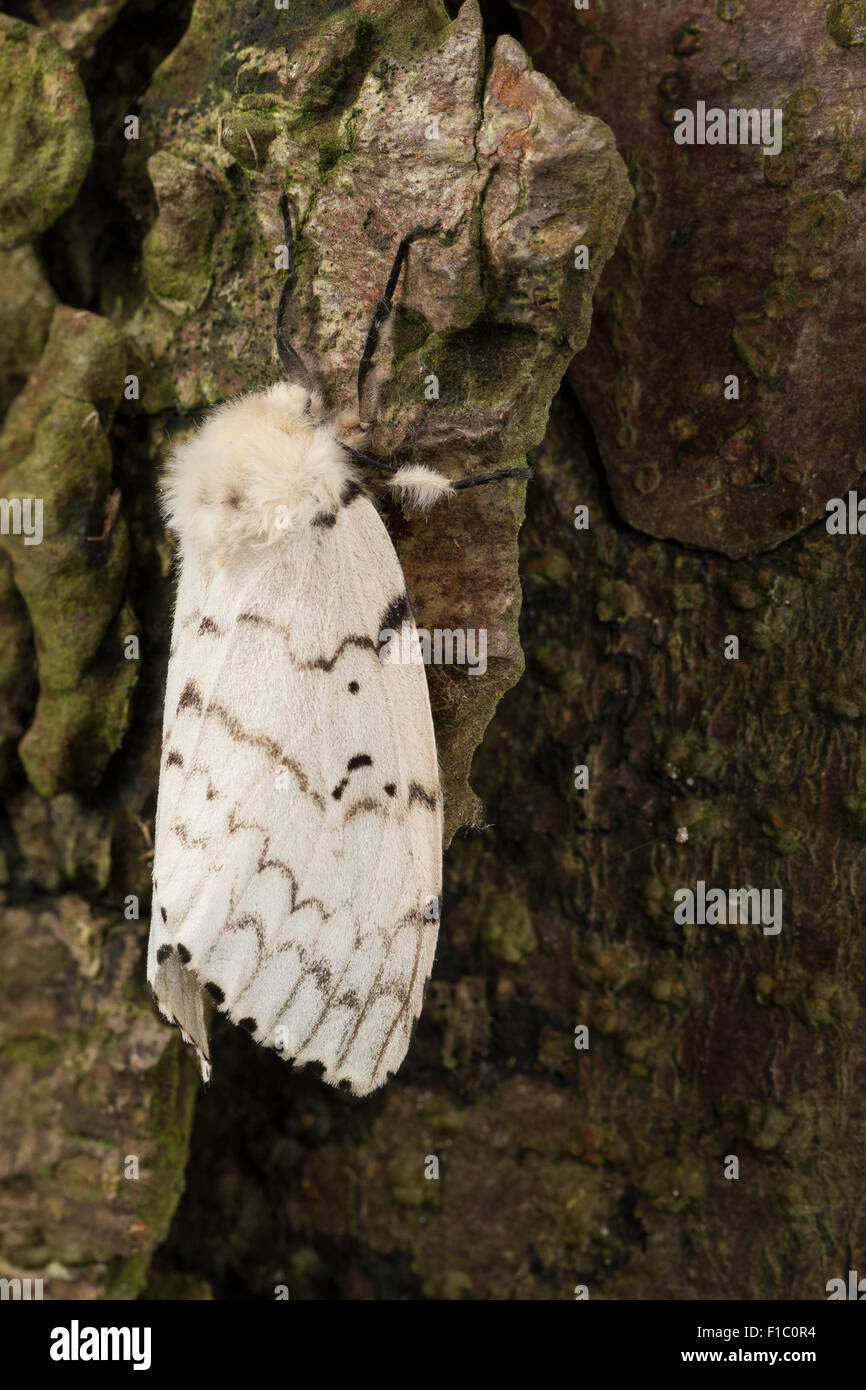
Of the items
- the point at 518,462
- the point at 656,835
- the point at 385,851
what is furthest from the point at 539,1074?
the point at 518,462

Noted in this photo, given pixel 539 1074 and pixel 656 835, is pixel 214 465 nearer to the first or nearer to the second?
pixel 656 835

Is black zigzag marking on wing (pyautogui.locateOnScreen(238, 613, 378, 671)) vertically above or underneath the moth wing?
above

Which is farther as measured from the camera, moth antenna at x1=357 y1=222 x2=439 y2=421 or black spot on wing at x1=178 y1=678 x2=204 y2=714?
black spot on wing at x1=178 y1=678 x2=204 y2=714

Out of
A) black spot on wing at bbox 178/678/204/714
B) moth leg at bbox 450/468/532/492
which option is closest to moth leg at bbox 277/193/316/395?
moth leg at bbox 450/468/532/492

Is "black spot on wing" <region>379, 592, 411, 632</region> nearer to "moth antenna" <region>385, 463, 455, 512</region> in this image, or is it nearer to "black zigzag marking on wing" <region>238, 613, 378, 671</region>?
"black zigzag marking on wing" <region>238, 613, 378, 671</region>

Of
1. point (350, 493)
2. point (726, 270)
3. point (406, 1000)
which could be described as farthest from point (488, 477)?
point (406, 1000)

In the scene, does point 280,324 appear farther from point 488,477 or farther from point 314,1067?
point 314,1067
